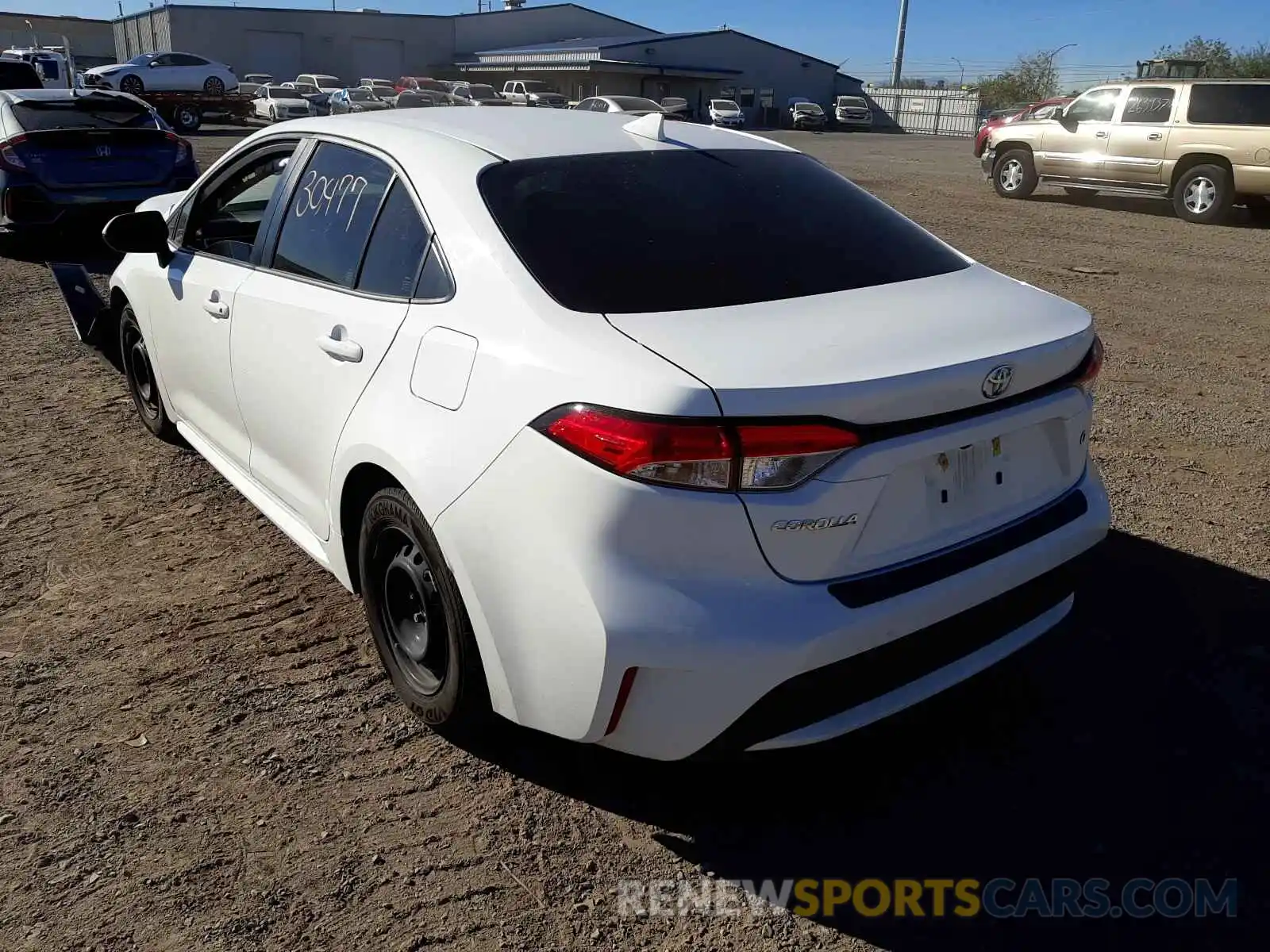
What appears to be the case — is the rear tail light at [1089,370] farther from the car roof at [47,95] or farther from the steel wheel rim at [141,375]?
the car roof at [47,95]

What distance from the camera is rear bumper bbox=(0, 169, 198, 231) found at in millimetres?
8922

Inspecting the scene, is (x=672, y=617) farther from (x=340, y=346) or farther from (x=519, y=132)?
(x=519, y=132)

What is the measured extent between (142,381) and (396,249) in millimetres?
2792

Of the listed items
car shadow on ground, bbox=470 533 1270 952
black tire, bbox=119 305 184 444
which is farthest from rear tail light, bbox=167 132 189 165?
car shadow on ground, bbox=470 533 1270 952

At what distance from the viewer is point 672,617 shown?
2.23m

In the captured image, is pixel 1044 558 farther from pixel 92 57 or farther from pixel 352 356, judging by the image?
pixel 92 57

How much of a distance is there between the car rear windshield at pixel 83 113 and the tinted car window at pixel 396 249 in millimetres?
7747

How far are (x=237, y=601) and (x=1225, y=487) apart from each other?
14.2ft

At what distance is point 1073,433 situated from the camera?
2832mm

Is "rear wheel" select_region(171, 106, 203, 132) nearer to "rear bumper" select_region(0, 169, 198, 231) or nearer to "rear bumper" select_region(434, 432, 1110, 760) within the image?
"rear bumper" select_region(0, 169, 198, 231)

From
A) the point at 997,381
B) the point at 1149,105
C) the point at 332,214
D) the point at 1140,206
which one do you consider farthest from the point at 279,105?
the point at 997,381

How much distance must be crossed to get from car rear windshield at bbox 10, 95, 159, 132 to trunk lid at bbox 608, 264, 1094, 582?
893 cm
